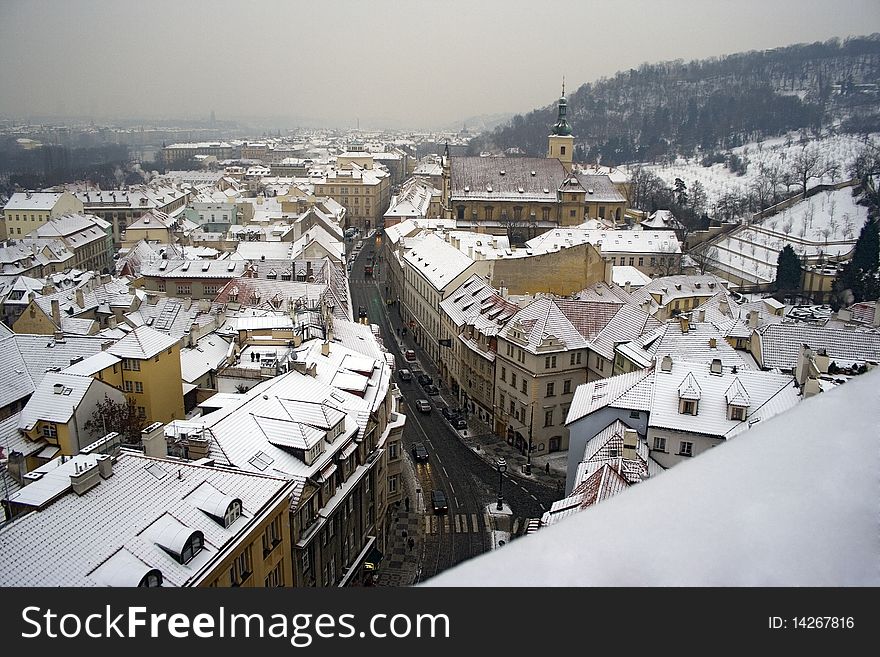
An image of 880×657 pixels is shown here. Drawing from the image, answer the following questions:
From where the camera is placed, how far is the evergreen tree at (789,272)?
3572 centimetres

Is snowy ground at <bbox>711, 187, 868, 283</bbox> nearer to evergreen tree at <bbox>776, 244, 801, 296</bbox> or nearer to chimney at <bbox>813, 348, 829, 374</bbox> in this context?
evergreen tree at <bbox>776, 244, 801, 296</bbox>

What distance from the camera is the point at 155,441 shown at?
47.0ft

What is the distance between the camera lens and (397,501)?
70.2 feet

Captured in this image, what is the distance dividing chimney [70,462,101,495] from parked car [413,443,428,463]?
13874 millimetres

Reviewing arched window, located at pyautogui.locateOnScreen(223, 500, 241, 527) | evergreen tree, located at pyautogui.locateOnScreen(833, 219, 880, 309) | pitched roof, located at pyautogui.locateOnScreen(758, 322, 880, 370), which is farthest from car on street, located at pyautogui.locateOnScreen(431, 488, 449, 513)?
evergreen tree, located at pyautogui.locateOnScreen(833, 219, 880, 309)

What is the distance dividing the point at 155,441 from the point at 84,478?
2.60 metres

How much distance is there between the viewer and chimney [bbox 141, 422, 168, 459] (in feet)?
46.6

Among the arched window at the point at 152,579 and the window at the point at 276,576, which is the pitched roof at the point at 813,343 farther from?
the arched window at the point at 152,579

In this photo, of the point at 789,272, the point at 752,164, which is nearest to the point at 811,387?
the point at 789,272

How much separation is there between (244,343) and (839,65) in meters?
41.4

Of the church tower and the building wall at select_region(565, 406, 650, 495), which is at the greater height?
the church tower

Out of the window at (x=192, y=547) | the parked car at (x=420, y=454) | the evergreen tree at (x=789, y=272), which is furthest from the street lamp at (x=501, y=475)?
the evergreen tree at (x=789, y=272)

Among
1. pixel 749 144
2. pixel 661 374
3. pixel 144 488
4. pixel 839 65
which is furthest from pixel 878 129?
pixel 144 488

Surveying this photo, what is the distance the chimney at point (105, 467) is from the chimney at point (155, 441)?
1718 millimetres
